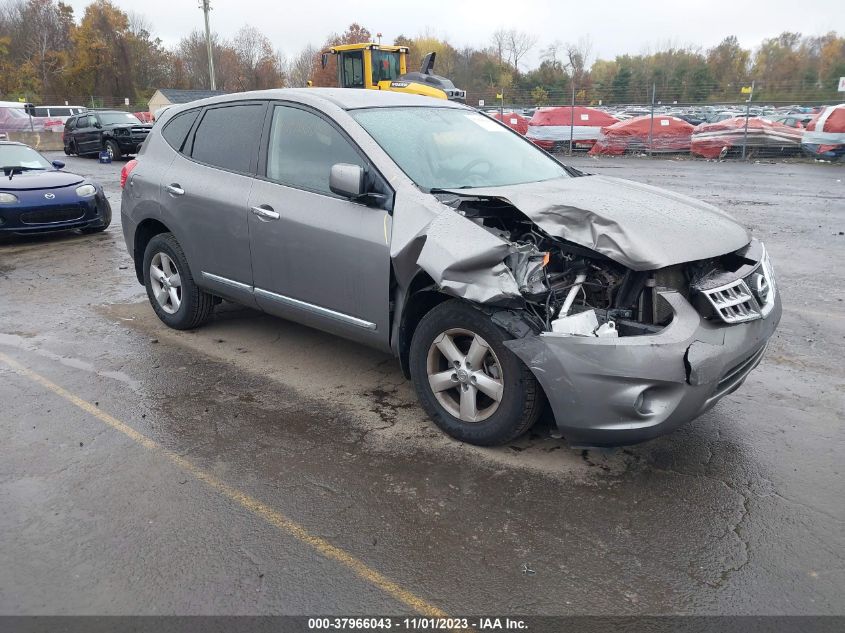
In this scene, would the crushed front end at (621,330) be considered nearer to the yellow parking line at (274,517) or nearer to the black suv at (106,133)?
the yellow parking line at (274,517)

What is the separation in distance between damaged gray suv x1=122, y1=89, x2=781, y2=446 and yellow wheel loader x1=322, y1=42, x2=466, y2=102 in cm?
1651

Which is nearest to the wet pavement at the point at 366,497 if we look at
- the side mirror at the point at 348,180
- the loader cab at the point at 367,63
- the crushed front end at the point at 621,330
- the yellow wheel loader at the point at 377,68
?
the crushed front end at the point at 621,330

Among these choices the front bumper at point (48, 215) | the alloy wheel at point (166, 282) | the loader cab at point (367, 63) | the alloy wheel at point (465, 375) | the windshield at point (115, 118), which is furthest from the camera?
the windshield at point (115, 118)

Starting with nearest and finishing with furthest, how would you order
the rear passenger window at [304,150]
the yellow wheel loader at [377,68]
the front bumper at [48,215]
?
the rear passenger window at [304,150] → the front bumper at [48,215] → the yellow wheel loader at [377,68]

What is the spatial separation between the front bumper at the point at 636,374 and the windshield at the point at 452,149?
140 cm

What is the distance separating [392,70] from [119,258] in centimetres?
1532

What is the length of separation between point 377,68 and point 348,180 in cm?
1887

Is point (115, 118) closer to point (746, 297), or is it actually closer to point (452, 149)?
point (452, 149)

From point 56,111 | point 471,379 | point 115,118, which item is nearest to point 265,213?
point 471,379

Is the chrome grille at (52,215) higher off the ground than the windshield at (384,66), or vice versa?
the windshield at (384,66)

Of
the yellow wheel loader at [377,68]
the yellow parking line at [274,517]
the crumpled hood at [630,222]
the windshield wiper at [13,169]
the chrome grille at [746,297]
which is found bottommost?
the yellow parking line at [274,517]

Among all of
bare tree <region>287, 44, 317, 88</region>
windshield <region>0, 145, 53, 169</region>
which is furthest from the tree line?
windshield <region>0, 145, 53, 169</region>

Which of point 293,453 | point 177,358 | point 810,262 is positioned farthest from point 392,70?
point 293,453

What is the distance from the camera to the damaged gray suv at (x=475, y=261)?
10.5 feet
